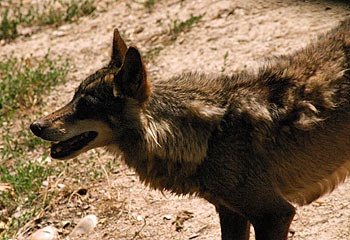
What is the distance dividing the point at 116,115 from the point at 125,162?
1.45ft

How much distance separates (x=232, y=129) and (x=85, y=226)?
1937 mm

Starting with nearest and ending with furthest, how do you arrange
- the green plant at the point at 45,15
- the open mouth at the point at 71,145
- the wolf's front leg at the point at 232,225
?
1. the open mouth at the point at 71,145
2. the wolf's front leg at the point at 232,225
3. the green plant at the point at 45,15

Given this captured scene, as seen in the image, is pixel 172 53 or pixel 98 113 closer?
pixel 98 113

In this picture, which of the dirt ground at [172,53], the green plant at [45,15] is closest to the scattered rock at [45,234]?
the dirt ground at [172,53]

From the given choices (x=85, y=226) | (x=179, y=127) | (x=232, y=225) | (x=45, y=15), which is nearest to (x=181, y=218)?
(x=232, y=225)

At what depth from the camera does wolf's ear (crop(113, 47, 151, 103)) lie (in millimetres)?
3361

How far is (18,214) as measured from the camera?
4.88 meters

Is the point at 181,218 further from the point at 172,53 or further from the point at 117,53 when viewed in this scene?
the point at 172,53

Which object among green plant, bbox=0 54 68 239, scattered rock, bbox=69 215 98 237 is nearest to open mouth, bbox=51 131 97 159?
scattered rock, bbox=69 215 98 237

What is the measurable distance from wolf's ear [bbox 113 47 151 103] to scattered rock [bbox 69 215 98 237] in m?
1.68

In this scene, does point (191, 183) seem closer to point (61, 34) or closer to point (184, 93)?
point (184, 93)

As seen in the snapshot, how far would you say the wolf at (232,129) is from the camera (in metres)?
3.53

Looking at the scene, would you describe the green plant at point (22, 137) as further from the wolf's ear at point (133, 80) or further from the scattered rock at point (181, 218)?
the wolf's ear at point (133, 80)

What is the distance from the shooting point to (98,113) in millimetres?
3607
